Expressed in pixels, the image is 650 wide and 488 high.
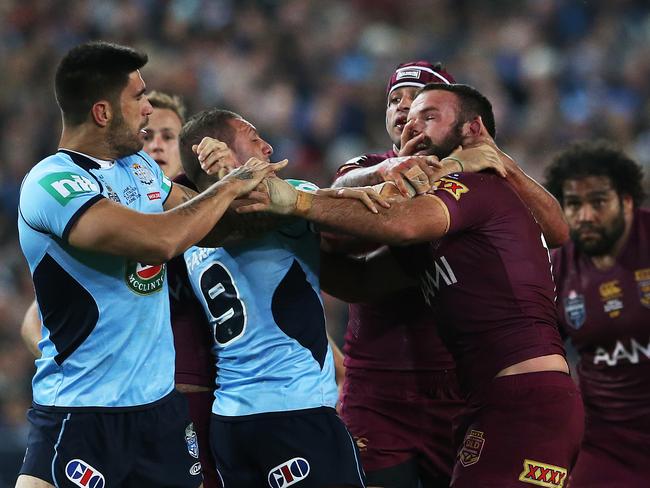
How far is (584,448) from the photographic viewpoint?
7004 millimetres

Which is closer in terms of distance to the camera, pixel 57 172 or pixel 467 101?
pixel 57 172

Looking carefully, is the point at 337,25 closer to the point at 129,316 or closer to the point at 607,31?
the point at 607,31

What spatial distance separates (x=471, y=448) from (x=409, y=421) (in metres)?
0.77

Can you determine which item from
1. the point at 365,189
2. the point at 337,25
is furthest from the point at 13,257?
the point at 365,189

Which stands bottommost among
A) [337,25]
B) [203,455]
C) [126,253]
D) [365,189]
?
[203,455]

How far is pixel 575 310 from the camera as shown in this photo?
7086 millimetres

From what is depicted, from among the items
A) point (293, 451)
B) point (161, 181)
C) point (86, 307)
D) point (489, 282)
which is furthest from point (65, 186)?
point (489, 282)

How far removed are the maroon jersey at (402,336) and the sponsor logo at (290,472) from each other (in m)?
1.14

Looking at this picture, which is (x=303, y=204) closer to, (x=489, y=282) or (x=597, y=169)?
(x=489, y=282)

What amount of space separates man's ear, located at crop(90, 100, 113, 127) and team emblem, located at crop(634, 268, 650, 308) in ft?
12.4

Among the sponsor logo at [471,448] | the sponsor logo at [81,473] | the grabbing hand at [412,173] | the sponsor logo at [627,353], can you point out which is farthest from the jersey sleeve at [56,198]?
the sponsor logo at [627,353]

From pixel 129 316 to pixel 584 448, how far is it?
3.62 metres

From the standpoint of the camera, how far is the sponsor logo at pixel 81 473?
4.43 m

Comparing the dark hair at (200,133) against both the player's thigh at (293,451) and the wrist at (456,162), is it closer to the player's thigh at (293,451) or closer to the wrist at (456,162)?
the wrist at (456,162)
